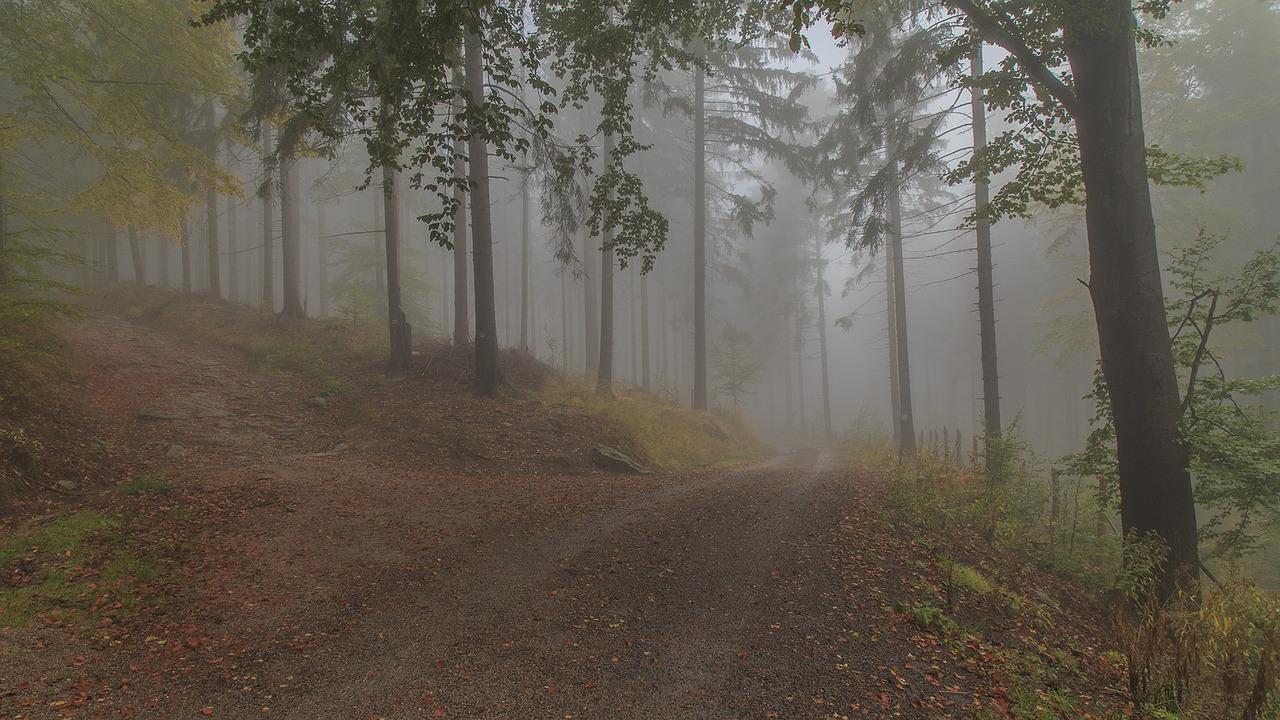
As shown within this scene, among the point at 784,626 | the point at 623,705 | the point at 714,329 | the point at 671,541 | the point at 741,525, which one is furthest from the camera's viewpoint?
the point at 714,329

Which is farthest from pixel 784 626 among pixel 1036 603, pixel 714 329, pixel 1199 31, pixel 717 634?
pixel 714 329

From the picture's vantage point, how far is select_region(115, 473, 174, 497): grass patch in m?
6.45

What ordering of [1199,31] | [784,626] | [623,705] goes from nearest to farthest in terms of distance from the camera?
1. [623,705]
2. [784,626]
3. [1199,31]

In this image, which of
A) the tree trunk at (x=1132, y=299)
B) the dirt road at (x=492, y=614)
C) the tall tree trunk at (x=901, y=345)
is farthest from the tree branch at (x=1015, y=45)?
the tall tree trunk at (x=901, y=345)

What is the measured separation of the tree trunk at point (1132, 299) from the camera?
570 cm

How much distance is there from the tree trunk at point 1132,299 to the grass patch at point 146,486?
1080 centimetres

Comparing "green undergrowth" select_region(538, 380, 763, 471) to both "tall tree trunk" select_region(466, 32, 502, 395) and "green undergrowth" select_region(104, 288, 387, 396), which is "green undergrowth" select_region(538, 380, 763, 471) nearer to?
"tall tree trunk" select_region(466, 32, 502, 395)

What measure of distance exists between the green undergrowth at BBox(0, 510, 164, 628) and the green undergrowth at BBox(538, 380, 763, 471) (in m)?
8.37

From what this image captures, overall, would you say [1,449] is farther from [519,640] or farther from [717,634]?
[717,634]

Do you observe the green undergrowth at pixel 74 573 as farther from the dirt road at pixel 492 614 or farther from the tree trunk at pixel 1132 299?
the tree trunk at pixel 1132 299

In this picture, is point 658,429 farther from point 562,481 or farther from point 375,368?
point 375,368

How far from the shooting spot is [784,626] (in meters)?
4.36

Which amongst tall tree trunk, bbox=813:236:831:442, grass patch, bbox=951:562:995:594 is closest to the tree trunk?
grass patch, bbox=951:562:995:594

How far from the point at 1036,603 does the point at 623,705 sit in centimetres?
458
